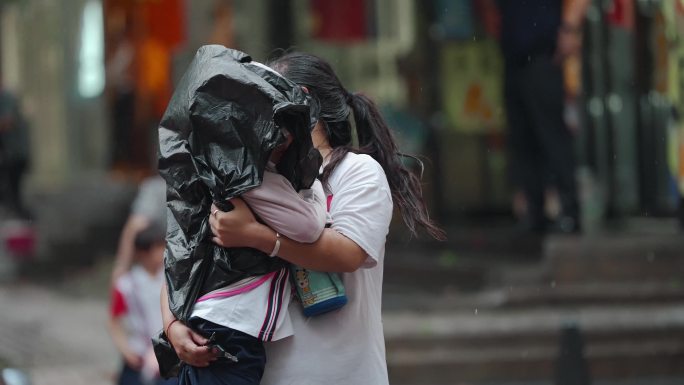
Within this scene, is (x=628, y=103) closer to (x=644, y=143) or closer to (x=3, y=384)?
(x=644, y=143)

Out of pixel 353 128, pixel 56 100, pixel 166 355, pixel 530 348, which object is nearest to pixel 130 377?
pixel 166 355

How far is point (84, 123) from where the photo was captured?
18906mm

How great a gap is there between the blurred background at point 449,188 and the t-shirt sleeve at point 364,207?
3298 mm

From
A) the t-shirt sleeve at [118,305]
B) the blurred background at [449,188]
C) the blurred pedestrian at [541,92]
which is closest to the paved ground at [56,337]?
the blurred background at [449,188]

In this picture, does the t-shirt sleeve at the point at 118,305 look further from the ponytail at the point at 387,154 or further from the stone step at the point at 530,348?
the ponytail at the point at 387,154

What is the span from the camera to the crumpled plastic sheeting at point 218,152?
Result: 318 centimetres

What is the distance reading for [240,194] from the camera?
320 centimetres

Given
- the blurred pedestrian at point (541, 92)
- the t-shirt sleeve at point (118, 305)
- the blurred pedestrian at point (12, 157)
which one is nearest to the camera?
the t-shirt sleeve at point (118, 305)

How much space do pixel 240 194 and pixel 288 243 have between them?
0.60 ft

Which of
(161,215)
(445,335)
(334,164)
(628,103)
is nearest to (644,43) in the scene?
(628,103)

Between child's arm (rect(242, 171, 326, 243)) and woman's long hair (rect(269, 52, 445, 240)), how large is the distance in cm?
26

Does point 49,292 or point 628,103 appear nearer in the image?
point 628,103

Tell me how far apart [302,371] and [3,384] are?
259 centimetres

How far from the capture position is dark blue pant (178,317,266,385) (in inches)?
128
